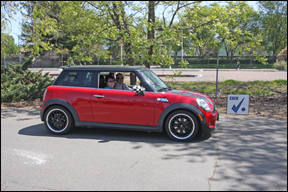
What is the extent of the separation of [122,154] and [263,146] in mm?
2886

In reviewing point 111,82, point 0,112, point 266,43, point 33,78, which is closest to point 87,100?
point 111,82

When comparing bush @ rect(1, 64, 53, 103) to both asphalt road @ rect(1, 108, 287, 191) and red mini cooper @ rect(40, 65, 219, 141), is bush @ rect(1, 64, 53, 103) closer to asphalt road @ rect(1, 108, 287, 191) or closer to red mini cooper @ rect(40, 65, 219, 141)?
asphalt road @ rect(1, 108, 287, 191)

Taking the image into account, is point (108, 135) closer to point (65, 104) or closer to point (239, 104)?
point (65, 104)

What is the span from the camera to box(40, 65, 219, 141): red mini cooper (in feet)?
17.7

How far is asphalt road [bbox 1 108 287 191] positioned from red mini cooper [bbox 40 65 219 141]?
0.32 metres

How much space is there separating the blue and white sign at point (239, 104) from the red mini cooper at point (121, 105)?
1860 mm

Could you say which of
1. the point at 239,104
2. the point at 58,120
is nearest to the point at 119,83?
the point at 58,120

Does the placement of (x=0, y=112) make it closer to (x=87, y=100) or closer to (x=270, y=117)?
(x=87, y=100)

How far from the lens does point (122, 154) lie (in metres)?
4.73

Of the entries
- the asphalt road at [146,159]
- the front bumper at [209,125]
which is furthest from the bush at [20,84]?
the front bumper at [209,125]

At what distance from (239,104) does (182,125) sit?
8.98 ft

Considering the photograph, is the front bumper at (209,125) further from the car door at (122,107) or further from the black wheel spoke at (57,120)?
the black wheel spoke at (57,120)

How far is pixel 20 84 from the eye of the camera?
11.4 meters

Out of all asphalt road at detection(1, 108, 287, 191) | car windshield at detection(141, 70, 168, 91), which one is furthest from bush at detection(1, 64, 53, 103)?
car windshield at detection(141, 70, 168, 91)
